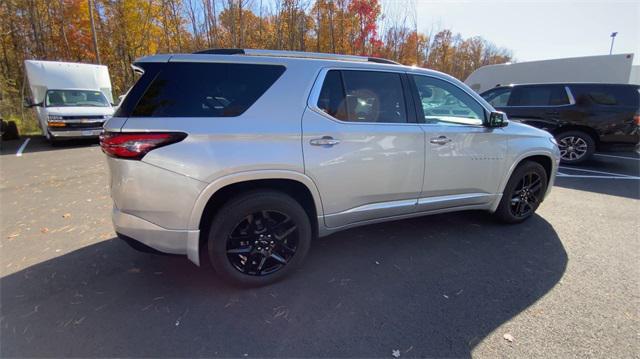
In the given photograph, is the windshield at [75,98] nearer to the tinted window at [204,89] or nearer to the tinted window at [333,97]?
the tinted window at [204,89]

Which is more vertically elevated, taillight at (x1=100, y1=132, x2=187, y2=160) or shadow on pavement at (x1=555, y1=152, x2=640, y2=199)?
taillight at (x1=100, y1=132, x2=187, y2=160)

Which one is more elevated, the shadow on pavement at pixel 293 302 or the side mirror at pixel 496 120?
the side mirror at pixel 496 120

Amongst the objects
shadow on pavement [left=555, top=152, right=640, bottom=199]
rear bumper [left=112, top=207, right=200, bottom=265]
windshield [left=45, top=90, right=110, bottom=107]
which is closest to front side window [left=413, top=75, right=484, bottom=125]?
rear bumper [left=112, top=207, right=200, bottom=265]

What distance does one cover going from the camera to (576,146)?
763cm

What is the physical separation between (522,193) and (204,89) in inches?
155

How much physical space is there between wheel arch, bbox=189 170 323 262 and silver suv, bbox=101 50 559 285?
10 mm

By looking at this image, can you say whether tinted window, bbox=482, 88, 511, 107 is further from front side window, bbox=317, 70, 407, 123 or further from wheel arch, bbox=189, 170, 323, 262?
wheel arch, bbox=189, 170, 323, 262

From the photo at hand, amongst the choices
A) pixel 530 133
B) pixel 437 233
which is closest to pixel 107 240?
pixel 437 233

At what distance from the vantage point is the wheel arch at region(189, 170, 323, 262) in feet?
7.66

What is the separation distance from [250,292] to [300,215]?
775mm

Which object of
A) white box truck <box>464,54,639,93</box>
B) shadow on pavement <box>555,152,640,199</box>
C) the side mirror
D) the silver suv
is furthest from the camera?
white box truck <box>464,54,639,93</box>

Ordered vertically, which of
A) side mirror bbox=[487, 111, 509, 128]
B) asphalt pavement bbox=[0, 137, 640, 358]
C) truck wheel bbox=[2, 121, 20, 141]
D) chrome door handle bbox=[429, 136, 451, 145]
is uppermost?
side mirror bbox=[487, 111, 509, 128]

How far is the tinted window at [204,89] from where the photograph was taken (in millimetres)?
2289

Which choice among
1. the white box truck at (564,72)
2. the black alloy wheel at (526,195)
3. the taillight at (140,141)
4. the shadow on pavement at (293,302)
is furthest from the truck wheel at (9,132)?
the white box truck at (564,72)
